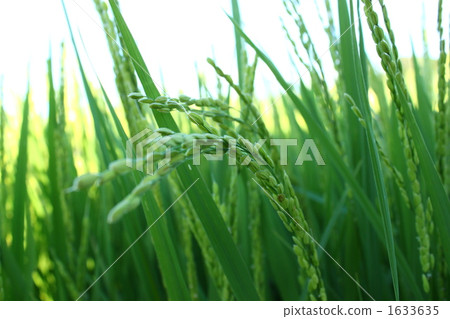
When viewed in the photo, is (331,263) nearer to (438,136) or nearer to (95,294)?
(438,136)

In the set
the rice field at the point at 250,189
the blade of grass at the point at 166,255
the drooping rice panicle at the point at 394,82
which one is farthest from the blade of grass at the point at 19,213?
the drooping rice panicle at the point at 394,82

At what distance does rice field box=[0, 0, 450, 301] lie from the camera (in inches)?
18.2

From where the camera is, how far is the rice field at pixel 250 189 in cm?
46

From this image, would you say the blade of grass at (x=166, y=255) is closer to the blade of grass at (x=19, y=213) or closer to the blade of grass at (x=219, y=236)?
the blade of grass at (x=219, y=236)

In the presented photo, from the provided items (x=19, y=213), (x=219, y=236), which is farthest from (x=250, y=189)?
(x=19, y=213)

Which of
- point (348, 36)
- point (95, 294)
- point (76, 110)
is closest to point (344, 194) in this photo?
point (348, 36)

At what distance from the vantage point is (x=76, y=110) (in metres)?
1.37

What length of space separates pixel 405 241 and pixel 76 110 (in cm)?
108

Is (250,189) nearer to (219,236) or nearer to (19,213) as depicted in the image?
(219,236)

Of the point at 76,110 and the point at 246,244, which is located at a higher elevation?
the point at 76,110

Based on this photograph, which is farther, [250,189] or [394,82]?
[250,189]

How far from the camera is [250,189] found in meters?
0.68

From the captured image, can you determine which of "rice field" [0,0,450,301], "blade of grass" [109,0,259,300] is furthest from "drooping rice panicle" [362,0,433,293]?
"blade of grass" [109,0,259,300]

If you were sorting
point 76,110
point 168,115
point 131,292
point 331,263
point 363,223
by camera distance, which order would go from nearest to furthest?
point 168,115, point 363,223, point 331,263, point 131,292, point 76,110
